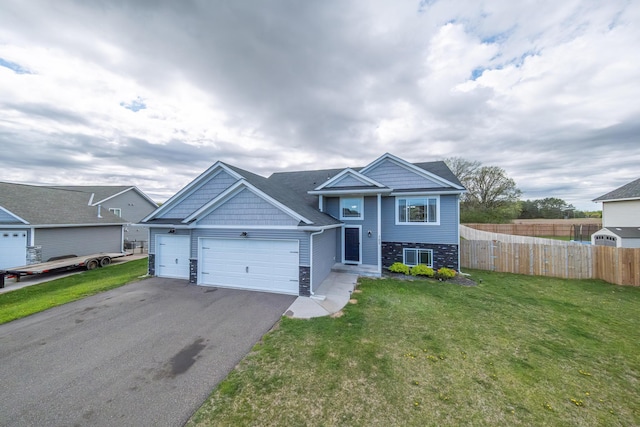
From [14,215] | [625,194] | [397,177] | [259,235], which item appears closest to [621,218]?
[625,194]

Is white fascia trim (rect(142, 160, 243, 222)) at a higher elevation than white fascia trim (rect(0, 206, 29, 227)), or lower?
higher

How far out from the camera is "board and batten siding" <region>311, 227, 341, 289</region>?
28.6 feet

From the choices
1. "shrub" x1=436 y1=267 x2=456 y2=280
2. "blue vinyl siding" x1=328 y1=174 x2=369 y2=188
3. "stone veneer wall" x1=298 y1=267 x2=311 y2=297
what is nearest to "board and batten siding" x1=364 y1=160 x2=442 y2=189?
"blue vinyl siding" x1=328 y1=174 x2=369 y2=188

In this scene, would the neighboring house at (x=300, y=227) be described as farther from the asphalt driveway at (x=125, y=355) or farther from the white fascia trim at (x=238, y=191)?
the asphalt driveway at (x=125, y=355)

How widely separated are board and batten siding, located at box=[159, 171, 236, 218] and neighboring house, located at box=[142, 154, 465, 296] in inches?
2.0

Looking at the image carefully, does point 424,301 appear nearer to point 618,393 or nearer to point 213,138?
point 618,393

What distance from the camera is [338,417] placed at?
3.19 m

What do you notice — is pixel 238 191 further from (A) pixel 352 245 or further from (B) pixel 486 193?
(B) pixel 486 193

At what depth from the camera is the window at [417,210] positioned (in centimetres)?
1154

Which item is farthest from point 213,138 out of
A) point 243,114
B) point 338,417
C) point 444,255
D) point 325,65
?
point 338,417

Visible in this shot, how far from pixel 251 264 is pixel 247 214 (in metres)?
1.98

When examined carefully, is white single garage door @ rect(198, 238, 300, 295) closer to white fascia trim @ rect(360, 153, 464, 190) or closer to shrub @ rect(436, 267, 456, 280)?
shrub @ rect(436, 267, 456, 280)

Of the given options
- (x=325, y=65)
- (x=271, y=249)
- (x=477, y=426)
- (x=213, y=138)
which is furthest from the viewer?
(x=213, y=138)

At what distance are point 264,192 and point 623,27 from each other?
15.6 meters
